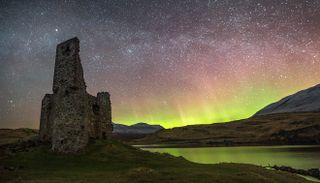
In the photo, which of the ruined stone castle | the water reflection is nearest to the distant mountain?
the water reflection

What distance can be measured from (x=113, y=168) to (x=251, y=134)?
471 ft

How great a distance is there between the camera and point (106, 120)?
4606 centimetres

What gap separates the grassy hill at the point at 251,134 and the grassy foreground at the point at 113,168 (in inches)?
4239

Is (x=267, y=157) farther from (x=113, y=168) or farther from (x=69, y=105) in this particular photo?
(x=113, y=168)

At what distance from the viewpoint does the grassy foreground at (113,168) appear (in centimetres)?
2427

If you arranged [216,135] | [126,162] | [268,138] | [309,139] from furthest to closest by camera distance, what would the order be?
[216,135] → [268,138] → [309,139] → [126,162]

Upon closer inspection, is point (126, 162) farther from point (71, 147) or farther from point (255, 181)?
point (255, 181)

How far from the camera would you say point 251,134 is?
16438cm

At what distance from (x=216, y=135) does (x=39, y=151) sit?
473 ft

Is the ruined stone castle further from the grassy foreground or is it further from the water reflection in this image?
the water reflection

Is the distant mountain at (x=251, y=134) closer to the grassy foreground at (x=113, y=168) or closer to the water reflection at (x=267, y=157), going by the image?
the water reflection at (x=267, y=157)

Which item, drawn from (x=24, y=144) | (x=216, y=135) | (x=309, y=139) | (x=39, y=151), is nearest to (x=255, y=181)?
(x=39, y=151)

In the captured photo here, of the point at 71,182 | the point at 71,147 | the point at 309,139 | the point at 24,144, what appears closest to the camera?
the point at 71,182

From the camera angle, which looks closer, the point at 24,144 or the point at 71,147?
the point at 71,147
